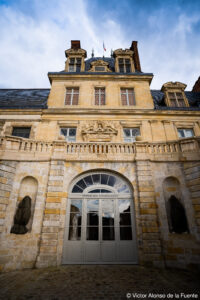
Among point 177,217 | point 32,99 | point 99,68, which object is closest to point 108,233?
point 177,217

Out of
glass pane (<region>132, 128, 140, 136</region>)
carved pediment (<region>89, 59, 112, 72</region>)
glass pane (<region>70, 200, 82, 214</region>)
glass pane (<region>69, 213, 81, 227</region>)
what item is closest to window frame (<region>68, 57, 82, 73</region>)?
carved pediment (<region>89, 59, 112, 72</region>)

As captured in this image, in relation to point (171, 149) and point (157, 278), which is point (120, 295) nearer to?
point (157, 278)

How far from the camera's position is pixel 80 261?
223 inches

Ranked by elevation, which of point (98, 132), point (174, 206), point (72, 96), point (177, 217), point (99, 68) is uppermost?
point (99, 68)

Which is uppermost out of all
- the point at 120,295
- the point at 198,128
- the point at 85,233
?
the point at 198,128

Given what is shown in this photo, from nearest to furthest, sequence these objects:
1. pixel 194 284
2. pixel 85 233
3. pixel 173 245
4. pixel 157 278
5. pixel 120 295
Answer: pixel 120 295 → pixel 194 284 → pixel 157 278 → pixel 173 245 → pixel 85 233

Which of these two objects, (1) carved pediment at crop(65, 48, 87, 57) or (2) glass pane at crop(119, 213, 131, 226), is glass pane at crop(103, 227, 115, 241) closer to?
(2) glass pane at crop(119, 213, 131, 226)

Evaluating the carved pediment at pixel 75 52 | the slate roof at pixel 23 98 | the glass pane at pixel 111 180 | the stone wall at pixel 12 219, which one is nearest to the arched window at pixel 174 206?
the glass pane at pixel 111 180

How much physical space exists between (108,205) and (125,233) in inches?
48.1

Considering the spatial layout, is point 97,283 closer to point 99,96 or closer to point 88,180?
point 88,180

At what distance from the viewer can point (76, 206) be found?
6.43 m

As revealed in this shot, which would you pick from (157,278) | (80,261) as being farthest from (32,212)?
(157,278)

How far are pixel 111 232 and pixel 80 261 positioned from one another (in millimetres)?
1500

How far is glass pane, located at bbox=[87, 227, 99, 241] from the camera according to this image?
234 inches
